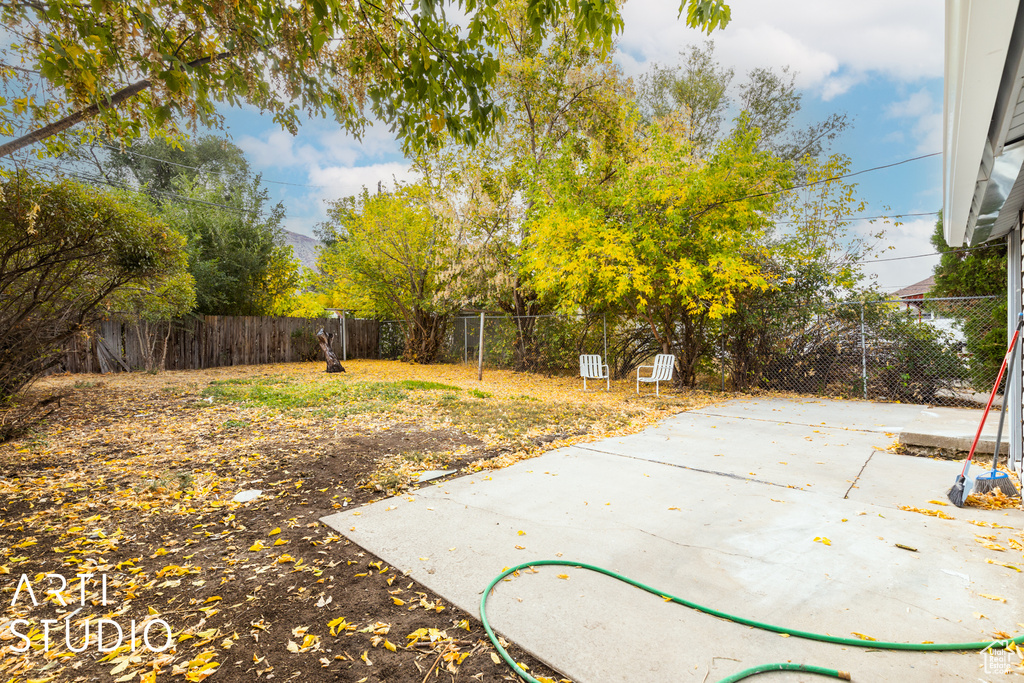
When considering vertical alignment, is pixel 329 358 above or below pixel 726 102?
below

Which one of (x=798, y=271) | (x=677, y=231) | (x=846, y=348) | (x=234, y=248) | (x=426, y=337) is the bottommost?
(x=846, y=348)

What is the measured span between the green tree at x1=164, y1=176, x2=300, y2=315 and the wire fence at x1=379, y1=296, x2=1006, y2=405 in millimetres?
10896

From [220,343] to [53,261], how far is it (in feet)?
32.5

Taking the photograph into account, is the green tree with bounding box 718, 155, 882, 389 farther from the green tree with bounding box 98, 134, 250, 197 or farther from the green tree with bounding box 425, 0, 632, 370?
the green tree with bounding box 98, 134, 250, 197

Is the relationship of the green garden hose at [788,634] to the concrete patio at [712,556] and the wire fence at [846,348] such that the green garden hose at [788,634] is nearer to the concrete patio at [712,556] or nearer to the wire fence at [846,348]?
the concrete patio at [712,556]

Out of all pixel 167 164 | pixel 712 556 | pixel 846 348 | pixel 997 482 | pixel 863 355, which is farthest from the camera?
pixel 167 164

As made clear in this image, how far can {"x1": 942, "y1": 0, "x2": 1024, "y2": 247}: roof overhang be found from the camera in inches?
44.1

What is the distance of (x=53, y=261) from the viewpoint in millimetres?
4812

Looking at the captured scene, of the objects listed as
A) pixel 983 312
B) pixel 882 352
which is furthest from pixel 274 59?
pixel 983 312

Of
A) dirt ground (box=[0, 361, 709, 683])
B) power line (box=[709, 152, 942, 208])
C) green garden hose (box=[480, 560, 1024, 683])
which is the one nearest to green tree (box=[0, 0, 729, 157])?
dirt ground (box=[0, 361, 709, 683])

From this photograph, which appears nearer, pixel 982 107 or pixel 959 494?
pixel 982 107

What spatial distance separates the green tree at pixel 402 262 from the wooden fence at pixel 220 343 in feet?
6.39

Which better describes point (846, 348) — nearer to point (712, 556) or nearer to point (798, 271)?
point (798, 271)

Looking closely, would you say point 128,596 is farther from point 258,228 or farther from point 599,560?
point 258,228
